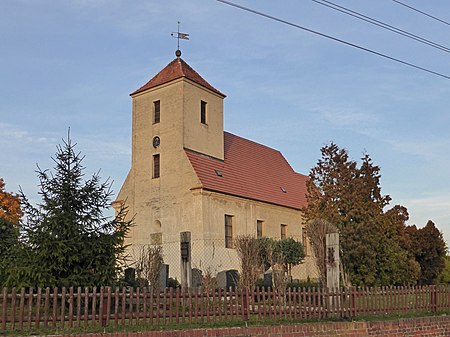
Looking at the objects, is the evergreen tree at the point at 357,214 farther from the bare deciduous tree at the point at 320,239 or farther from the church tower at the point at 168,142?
the church tower at the point at 168,142

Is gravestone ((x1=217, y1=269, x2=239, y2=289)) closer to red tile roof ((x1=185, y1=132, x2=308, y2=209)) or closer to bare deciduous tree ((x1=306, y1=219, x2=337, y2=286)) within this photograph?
bare deciduous tree ((x1=306, y1=219, x2=337, y2=286))

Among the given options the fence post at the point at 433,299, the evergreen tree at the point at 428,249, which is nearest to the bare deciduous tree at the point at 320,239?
the fence post at the point at 433,299

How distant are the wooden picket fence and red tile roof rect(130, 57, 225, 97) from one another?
21054mm

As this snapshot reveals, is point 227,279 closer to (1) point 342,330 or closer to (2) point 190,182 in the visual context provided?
(2) point 190,182

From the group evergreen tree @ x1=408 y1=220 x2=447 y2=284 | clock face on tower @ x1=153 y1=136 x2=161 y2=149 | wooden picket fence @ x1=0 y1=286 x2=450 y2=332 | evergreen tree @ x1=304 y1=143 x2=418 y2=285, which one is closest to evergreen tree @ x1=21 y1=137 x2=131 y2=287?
wooden picket fence @ x1=0 y1=286 x2=450 y2=332

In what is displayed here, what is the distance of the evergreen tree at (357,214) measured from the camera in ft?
82.8

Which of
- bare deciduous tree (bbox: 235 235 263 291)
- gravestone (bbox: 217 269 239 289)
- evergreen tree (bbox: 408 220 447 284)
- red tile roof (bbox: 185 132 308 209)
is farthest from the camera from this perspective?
evergreen tree (bbox: 408 220 447 284)

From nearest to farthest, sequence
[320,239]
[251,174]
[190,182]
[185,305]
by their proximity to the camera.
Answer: [185,305]
[320,239]
[190,182]
[251,174]

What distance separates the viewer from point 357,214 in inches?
1006

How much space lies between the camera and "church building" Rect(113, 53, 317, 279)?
3186cm

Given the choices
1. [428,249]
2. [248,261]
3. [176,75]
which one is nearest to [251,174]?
[176,75]

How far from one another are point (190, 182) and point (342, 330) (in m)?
18.7

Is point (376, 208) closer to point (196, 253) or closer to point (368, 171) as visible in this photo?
point (368, 171)

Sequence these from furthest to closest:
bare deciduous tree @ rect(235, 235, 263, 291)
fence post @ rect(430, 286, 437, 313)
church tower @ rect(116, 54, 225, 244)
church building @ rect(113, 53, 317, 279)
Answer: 1. church tower @ rect(116, 54, 225, 244)
2. church building @ rect(113, 53, 317, 279)
3. bare deciduous tree @ rect(235, 235, 263, 291)
4. fence post @ rect(430, 286, 437, 313)
